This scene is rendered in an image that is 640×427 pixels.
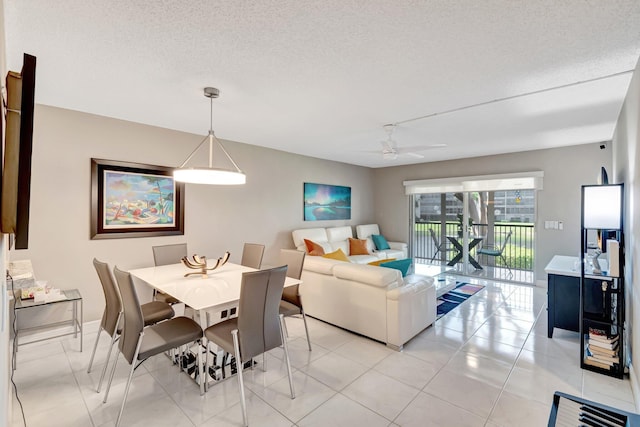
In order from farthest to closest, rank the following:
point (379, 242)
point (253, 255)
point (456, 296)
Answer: point (379, 242)
point (456, 296)
point (253, 255)

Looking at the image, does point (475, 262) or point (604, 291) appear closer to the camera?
point (604, 291)

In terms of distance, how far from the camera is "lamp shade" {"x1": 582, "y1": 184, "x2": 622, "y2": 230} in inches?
102

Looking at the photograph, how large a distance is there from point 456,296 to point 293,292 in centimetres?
306

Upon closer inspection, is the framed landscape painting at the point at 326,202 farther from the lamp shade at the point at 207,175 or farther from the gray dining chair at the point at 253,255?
the lamp shade at the point at 207,175

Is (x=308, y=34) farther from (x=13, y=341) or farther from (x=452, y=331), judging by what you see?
(x=13, y=341)

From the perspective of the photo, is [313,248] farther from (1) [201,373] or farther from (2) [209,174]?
(1) [201,373]

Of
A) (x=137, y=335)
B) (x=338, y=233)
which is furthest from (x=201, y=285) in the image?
(x=338, y=233)

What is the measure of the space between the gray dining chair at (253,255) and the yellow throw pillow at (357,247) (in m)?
2.88

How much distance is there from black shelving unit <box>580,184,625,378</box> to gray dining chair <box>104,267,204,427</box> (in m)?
3.35

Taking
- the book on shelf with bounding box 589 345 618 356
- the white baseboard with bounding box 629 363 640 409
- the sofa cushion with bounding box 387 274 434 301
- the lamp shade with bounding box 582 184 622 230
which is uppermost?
the lamp shade with bounding box 582 184 622 230

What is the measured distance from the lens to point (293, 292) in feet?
10.1

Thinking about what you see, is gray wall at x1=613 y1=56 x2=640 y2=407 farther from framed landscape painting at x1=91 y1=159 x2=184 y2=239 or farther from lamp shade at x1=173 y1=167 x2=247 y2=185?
framed landscape painting at x1=91 y1=159 x2=184 y2=239

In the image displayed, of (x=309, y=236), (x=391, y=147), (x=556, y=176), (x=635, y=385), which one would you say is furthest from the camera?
(x=309, y=236)

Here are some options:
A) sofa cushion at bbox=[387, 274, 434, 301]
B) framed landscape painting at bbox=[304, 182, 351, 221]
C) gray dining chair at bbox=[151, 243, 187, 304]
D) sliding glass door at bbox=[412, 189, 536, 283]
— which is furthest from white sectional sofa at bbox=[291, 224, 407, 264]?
sofa cushion at bbox=[387, 274, 434, 301]
